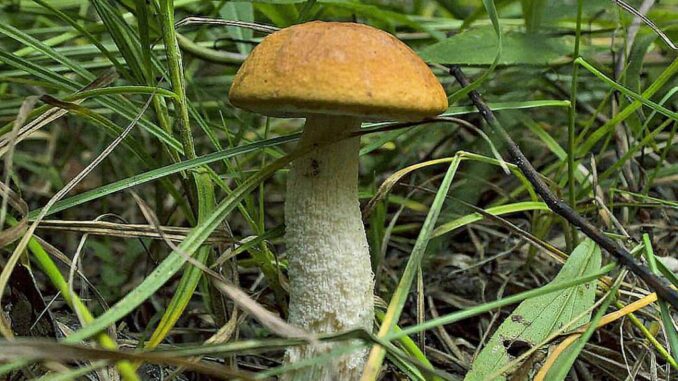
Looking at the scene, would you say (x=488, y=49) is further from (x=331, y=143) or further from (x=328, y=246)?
(x=328, y=246)

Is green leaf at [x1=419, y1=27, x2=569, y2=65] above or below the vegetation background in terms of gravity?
above

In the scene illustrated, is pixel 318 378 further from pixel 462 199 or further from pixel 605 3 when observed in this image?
pixel 605 3

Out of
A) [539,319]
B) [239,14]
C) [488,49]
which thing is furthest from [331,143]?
[239,14]

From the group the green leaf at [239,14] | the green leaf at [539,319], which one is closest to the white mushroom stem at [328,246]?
the green leaf at [539,319]

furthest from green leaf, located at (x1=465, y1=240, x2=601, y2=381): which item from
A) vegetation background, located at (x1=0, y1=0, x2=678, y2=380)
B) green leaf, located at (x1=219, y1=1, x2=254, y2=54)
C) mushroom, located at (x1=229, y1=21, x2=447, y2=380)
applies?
green leaf, located at (x1=219, y1=1, x2=254, y2=54)

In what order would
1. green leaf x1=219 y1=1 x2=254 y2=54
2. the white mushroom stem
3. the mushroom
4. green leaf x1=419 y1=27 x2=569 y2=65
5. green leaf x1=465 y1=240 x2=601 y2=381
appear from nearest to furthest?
the mushroom
green leaf x1=465 y1=240 x2=601 y2=381
the white mushroom stem
green leaf x1=419 y1=27 x2=569 y2=65
green leaf x1=219 y1=1 x2=254 y2=54

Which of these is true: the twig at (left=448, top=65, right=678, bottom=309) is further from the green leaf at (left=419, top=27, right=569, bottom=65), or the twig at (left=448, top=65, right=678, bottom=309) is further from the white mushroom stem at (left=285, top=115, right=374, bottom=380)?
the white mushroom stem at (left=285, top=115, right=374, bottom=380)

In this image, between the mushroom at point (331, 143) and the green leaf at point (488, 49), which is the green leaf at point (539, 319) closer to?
the mushroom at point (331, 143)

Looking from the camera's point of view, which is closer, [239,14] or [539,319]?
[539,319]
